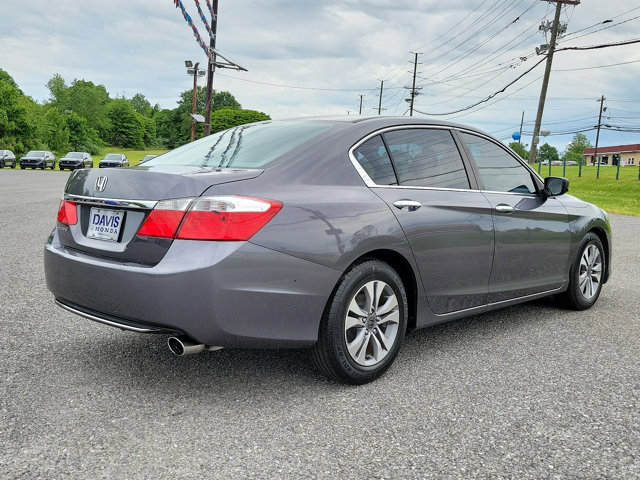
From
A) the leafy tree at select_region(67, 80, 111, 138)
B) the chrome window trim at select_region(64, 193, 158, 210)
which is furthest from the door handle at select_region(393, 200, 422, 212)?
the leafy tree at select_region(67, 80, 111, 138)

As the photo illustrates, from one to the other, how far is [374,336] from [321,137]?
1.20 meters

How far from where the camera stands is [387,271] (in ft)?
11.3

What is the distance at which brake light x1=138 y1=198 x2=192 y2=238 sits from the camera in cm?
291

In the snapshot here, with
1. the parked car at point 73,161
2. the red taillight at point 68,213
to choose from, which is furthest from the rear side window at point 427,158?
the parked car at point 73,161

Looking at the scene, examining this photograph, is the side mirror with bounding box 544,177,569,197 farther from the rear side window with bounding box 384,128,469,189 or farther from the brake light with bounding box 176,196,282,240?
the brake light with bounding box 176,196,282,240

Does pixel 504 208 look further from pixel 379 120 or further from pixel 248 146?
pixel 248 146

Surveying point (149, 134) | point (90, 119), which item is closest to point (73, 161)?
point (90, 119)

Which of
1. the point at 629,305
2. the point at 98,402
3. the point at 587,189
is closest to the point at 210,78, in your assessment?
the point at 629,305

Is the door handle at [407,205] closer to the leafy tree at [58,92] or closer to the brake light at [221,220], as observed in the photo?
the brake light at [221,220]

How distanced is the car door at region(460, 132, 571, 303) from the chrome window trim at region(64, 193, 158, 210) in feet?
7.83

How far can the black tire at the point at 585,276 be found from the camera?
5.21 m

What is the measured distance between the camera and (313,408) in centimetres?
312

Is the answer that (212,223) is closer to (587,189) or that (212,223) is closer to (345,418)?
(345,418)

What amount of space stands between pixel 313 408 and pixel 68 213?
70.4 inches
